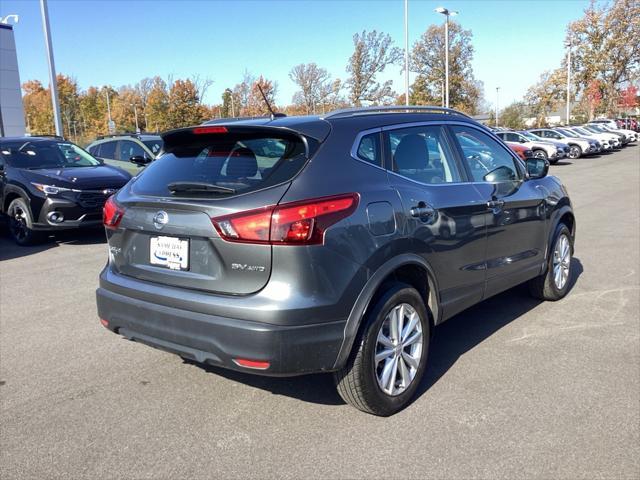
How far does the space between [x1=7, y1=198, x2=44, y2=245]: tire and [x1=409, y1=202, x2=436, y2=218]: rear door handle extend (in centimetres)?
717

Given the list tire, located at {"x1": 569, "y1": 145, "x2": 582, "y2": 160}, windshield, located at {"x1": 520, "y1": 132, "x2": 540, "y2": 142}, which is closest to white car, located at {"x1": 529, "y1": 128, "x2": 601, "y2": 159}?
tire, located at {"x1": 569, "y1": 145, "x2": 582, "y2": 160}

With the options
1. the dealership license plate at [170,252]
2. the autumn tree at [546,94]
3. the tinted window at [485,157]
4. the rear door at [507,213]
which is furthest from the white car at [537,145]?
the autumn tree at [546,94]

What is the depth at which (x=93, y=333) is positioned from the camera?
4.91 m

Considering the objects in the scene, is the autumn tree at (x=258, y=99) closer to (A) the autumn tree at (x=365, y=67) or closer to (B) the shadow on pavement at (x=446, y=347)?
(A) the autumn tree at (x=365, y=67)

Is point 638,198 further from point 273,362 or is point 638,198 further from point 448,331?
point 273,362

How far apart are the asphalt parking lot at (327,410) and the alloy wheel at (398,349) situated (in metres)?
0.20

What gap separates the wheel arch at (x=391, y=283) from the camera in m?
3.10

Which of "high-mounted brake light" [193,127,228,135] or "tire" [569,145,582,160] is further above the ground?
"high-mounted brake light" [193,127,228,135]

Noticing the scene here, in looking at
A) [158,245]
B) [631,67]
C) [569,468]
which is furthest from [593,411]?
[631,67]

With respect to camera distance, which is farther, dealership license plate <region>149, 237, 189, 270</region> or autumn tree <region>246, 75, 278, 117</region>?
autumn tree <region>246, 75, 278, 117</region>

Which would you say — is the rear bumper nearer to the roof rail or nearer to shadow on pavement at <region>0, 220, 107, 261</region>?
the roof rail

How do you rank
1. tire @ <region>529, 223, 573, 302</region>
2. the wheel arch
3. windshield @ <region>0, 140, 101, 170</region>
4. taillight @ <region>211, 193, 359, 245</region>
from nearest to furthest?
taillight @ <region>211, 193, 359, 245</region> → the wheel arch → tire @ <region>529, 223, 573, 302</region> → windshield @ <region>0, 140, 101, 170</region>

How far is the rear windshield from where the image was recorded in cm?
312

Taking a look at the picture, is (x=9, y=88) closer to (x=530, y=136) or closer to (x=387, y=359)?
(x=530, y=136)
